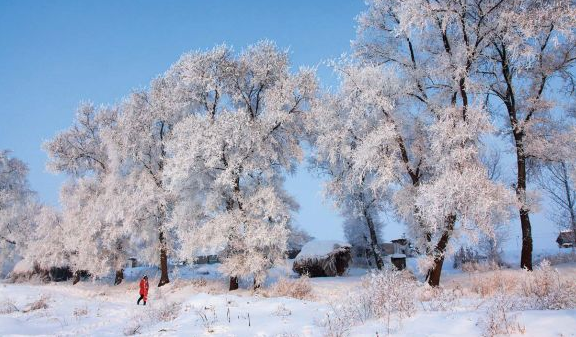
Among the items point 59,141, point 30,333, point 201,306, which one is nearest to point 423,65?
point 201,306

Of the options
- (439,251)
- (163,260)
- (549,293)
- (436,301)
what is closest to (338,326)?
(436,301)

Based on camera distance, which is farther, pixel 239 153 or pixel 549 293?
pixel 239 153

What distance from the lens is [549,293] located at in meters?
7.72

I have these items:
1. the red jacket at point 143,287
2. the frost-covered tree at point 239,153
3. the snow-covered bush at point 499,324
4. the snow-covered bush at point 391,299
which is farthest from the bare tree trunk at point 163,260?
the snow-covered bush at point 499,324

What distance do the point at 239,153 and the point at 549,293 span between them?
50.4 feet

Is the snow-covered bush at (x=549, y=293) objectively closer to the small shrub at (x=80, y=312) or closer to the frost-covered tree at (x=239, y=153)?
the frost-covered tree at (x=239, y=153)

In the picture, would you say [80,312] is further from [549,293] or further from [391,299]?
[549,293]

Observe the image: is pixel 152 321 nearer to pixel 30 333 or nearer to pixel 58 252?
pixel 30 333

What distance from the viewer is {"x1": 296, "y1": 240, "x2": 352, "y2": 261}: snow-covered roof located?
1086 inches

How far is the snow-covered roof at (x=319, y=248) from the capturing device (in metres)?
27.6

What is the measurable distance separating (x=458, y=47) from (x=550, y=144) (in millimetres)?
5491

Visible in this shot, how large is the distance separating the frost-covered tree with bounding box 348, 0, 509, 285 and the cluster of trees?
7 cm

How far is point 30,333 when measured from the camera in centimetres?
1170

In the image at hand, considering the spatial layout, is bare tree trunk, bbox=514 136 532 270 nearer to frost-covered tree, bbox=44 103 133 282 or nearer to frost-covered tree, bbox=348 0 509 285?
frost-covered tree, bbox=348 0 509 285
